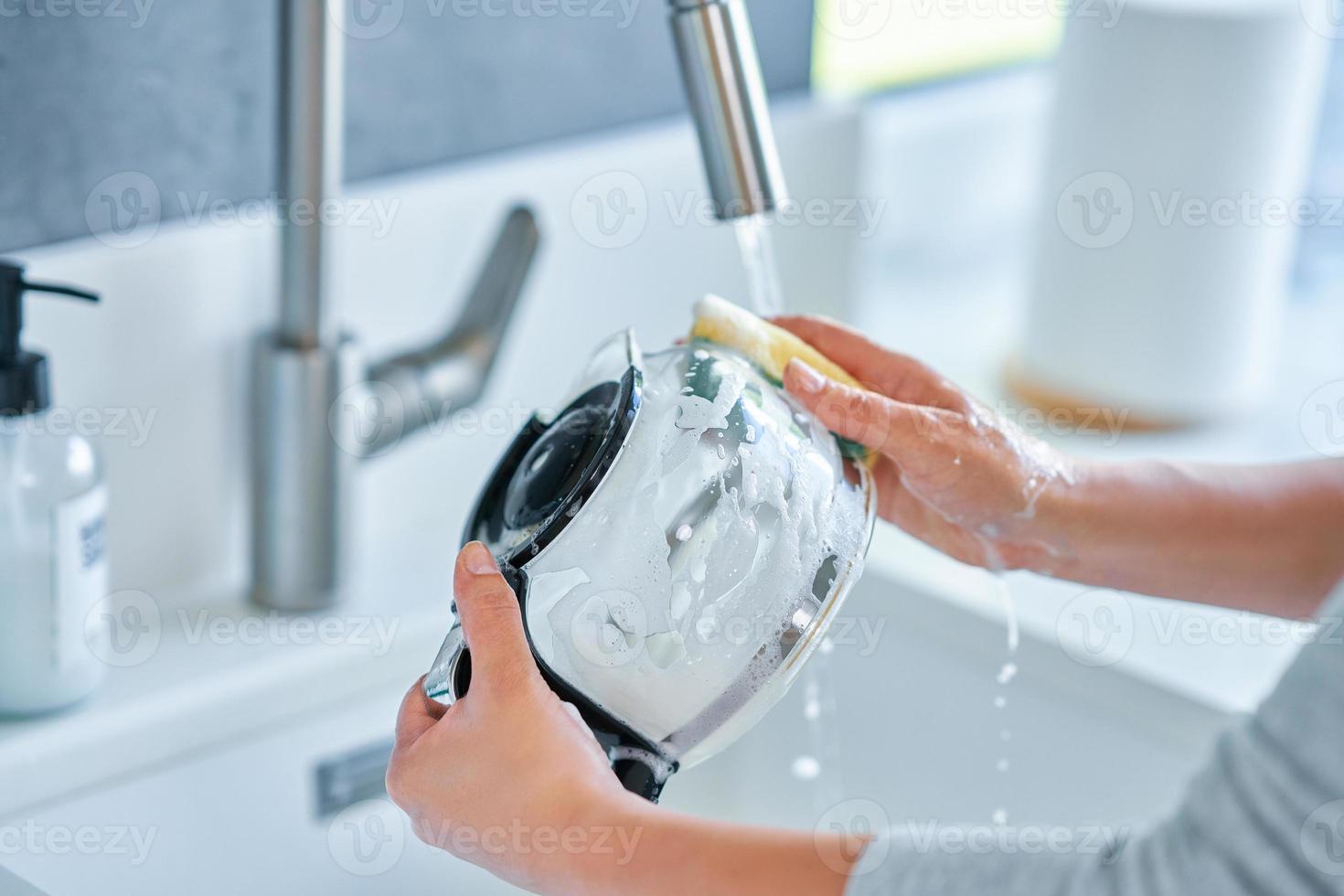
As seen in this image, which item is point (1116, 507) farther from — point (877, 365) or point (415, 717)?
point (415, 717)

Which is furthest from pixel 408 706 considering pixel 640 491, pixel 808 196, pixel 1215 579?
pixel 808 196

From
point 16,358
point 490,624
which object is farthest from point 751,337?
point 16,358

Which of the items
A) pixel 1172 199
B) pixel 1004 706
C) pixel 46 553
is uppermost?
pixel 1172 199

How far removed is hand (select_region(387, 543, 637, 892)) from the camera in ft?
1.54

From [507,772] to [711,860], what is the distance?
0.07 m

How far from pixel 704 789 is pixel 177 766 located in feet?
0.95

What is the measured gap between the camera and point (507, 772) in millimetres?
479

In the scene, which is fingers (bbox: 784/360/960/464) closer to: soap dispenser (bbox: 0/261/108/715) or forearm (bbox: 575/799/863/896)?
forearm (bbox: 575/799/863/896)

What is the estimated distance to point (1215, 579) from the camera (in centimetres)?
66

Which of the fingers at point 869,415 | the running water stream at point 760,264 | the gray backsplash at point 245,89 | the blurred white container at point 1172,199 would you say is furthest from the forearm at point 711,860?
the blurred white container at point 1172,199

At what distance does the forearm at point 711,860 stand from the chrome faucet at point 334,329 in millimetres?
278

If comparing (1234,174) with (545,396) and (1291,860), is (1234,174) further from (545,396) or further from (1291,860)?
(1291,860)

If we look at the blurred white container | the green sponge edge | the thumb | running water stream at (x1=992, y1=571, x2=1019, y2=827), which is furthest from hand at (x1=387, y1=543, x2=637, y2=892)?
the blurred white container

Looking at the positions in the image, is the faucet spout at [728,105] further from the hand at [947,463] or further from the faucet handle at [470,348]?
the faucet handle at [470,348]
